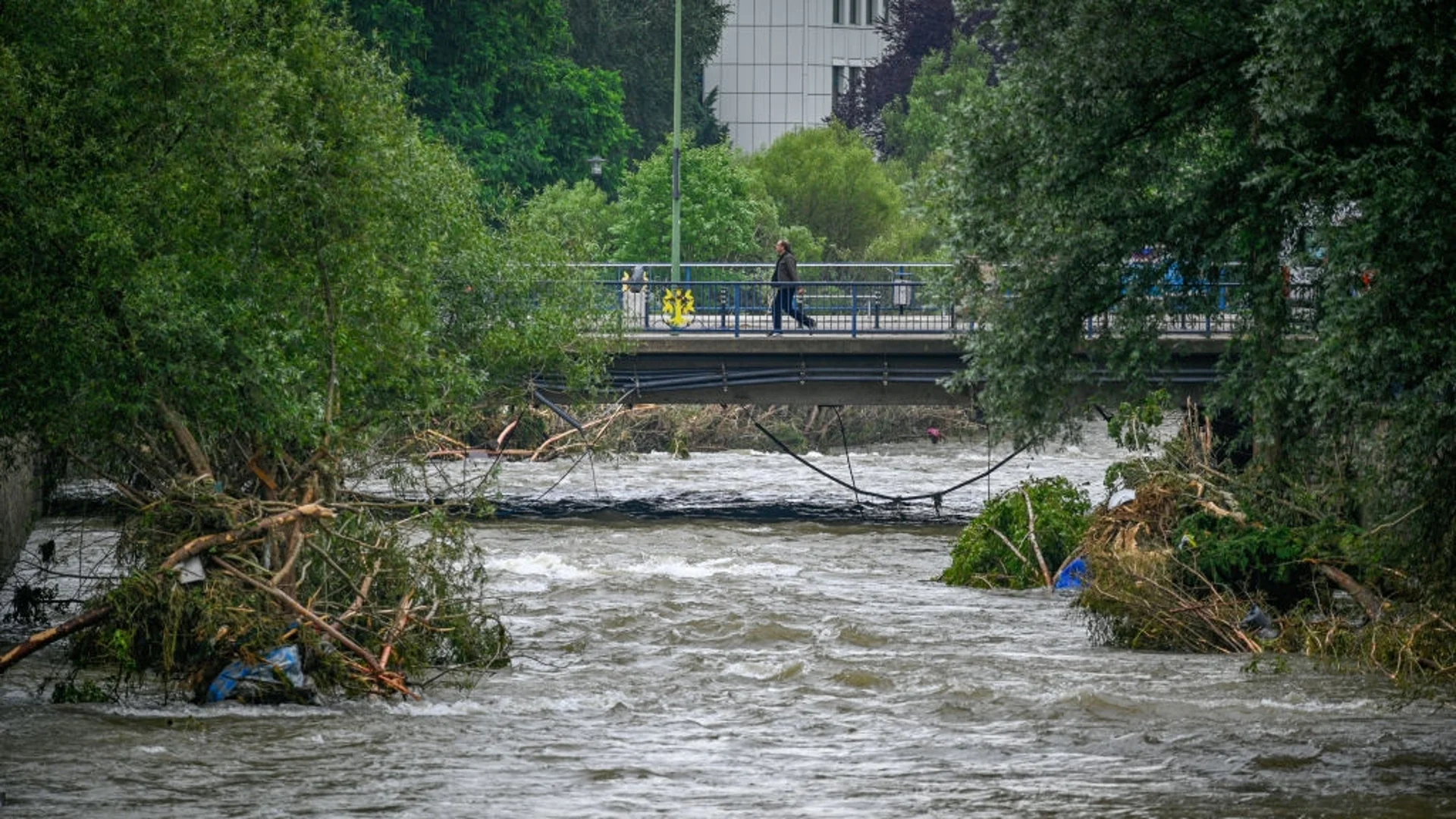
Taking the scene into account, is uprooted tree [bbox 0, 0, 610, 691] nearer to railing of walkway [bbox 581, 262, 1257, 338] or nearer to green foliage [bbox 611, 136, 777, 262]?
railing of walkway [bbox 581, 262, 1257, 338]

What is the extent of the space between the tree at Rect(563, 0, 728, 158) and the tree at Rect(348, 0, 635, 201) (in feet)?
26.1

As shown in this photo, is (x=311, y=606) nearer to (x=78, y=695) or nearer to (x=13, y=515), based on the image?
(x=78, y=695)

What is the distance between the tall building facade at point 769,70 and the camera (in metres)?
83.2

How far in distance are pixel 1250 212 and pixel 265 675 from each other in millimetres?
10261

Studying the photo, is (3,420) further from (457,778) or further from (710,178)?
(710,178)

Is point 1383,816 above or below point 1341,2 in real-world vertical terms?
below

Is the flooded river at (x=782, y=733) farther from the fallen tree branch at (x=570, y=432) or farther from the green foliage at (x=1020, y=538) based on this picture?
the fallen tree branch at (x=570, y=432)

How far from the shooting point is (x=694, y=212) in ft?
177

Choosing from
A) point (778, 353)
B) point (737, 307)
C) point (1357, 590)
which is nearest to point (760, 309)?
point (778, 353)

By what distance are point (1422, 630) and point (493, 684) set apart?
26.5 feet

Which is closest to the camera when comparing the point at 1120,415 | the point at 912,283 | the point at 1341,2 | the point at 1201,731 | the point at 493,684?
the point at 1341,2

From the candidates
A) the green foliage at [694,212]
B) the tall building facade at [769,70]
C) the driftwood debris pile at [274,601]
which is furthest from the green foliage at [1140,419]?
the tall building facade at [769,70]

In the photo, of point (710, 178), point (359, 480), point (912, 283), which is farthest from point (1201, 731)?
point (710, 178)

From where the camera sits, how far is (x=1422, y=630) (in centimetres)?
1677
